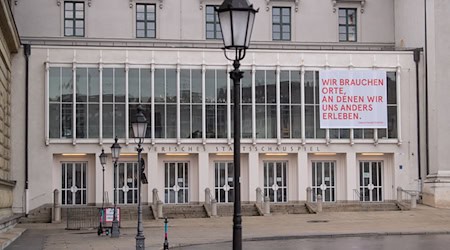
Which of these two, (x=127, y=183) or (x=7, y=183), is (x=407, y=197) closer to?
(x=127, y=183)

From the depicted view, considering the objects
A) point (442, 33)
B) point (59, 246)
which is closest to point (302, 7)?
point (442, 33)

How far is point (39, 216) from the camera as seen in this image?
4622cm

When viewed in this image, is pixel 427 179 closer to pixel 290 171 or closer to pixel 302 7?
pixel 290 171

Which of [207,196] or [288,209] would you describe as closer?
[288,209]

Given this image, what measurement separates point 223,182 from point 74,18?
15114 mm

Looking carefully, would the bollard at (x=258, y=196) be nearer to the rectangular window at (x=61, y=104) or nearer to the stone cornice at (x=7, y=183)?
the rectangular window at (x=61, y=104)

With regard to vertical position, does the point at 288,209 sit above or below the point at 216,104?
below

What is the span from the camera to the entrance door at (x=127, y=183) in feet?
166

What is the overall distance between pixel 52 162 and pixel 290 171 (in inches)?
588

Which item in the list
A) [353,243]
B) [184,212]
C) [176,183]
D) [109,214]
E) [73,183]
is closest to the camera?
[353,243]

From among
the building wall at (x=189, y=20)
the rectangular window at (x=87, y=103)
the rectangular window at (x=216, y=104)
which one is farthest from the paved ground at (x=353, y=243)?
the building wall at (x=189, y=20)

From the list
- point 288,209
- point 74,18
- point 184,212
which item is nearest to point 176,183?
point 184,212

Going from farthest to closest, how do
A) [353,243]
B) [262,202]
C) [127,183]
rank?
[127,183] → [262,202] → [353,243]

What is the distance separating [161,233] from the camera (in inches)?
1401
